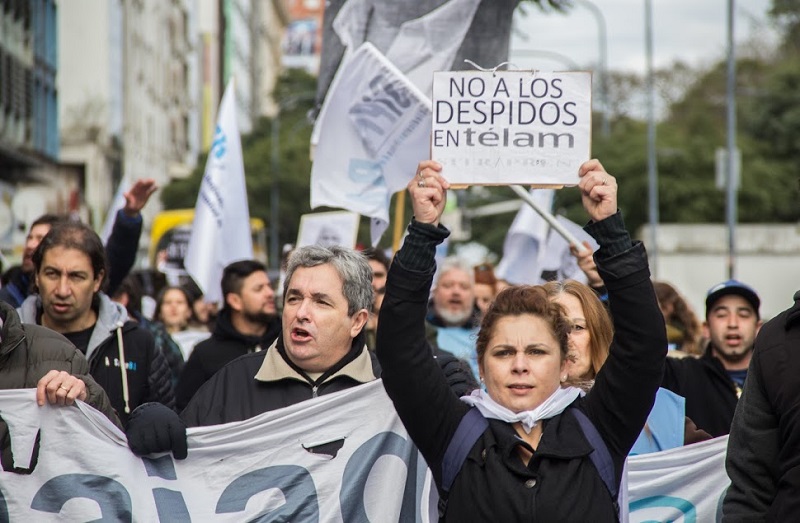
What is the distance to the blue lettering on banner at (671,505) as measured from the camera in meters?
5.02

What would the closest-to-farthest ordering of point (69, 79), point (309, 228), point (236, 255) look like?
1. point (236, 255)
2. point (309, 228)
3. point (69, 79)

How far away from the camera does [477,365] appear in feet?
14.7

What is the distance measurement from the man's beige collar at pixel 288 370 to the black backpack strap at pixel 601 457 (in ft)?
4.23

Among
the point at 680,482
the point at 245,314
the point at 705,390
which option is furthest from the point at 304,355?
the point at 245,314

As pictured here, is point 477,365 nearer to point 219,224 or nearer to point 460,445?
point 460,445

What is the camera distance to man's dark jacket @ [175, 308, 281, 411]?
23.1 feet

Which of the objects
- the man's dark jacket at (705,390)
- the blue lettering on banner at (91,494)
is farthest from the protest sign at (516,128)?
the man's dark jacket at (705,390)

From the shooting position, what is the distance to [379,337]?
3.74 metres

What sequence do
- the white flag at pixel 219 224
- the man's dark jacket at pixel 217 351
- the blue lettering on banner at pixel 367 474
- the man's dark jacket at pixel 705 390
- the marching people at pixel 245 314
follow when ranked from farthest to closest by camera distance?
1. the white flag at pixel 219 224
2. the marching people at pixel 245 314
3. the man's dark jacket at pixel 217 351
4. the man's dark jacket at pixel 705 390
5. the blue lettering on banner at pixel 367 474

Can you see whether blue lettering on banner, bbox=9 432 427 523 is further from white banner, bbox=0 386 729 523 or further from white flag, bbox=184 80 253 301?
Result: white flag, bbox=184 80 253 301

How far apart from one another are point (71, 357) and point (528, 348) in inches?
68.2

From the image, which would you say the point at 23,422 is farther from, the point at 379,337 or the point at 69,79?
the point at 69,79

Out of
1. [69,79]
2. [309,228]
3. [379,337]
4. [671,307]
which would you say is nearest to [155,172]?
[69,79]

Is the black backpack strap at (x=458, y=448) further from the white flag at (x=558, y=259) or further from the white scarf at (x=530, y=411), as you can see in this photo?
the white flag at (x=558, y=259)
